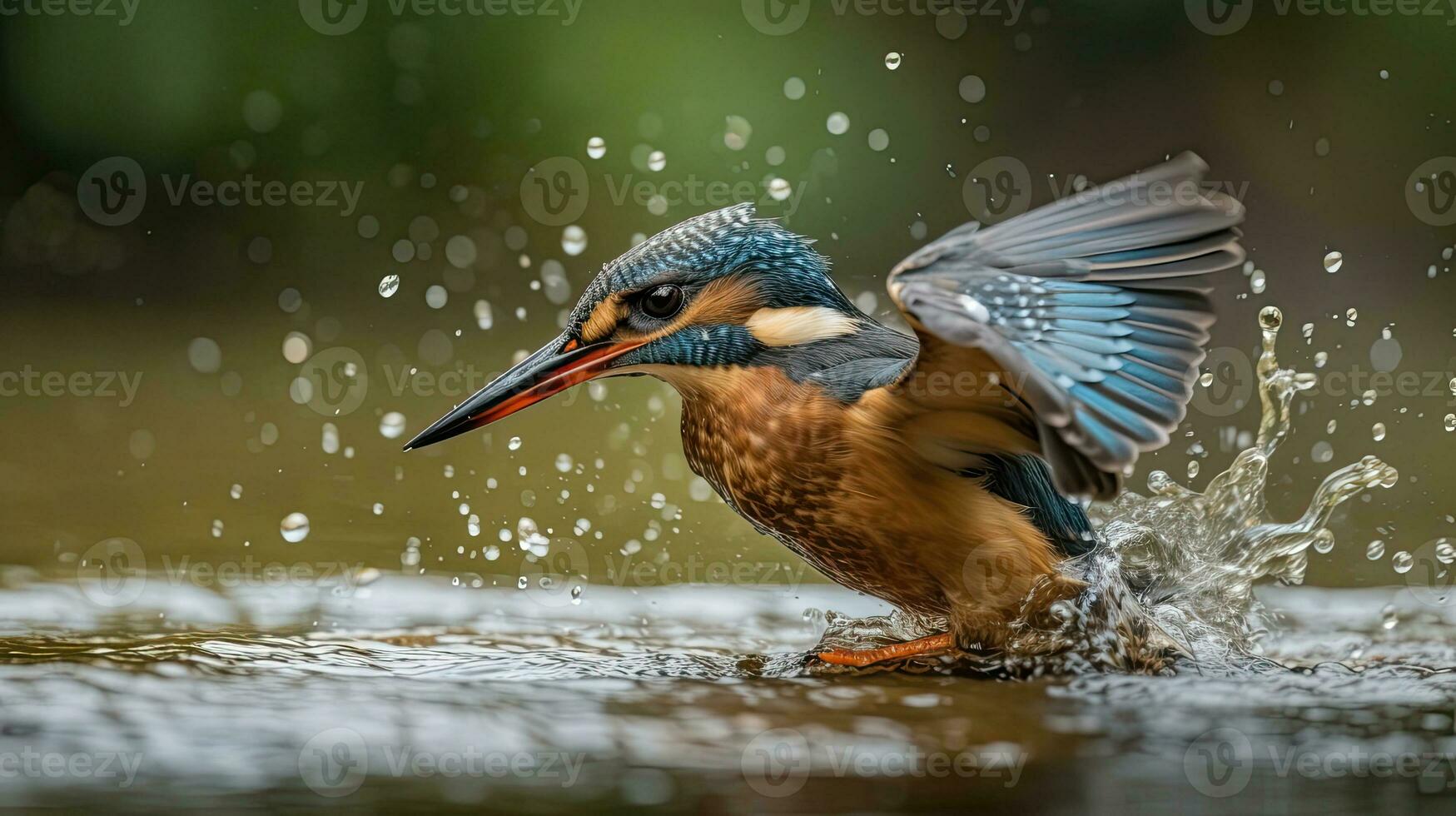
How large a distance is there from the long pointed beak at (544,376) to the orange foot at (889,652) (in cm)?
57

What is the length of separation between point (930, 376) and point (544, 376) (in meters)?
0.67

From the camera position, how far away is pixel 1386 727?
1802 mm

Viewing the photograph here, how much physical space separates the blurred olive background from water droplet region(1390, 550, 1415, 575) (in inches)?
83.1

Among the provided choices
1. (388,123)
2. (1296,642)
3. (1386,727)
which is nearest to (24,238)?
(388,123)

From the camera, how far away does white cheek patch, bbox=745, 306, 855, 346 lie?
228 cm

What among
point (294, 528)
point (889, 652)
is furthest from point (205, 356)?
point (889, 652)

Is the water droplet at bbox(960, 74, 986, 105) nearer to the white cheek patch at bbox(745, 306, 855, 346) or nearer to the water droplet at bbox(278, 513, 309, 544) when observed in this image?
the water droplet at bbox(278, 513, 309, 544)

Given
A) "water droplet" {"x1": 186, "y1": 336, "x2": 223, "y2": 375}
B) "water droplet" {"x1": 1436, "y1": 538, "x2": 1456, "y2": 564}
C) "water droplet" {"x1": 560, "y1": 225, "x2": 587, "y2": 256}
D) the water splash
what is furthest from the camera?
"water droplet" {"x1": 560, "y1": 225, "x2": 587, "y2": 256}

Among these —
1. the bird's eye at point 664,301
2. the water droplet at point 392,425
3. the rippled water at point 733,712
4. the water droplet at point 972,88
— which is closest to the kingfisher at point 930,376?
the bird's eye at point 664,301

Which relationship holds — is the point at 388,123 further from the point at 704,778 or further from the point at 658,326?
the point at 704,778

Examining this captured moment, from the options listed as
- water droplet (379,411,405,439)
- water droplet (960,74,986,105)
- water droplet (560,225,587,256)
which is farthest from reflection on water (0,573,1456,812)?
water droplet (960,74,986,105)

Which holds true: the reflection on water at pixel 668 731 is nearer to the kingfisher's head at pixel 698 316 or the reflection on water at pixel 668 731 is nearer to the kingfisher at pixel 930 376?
the kingfisher at pixel 930 376

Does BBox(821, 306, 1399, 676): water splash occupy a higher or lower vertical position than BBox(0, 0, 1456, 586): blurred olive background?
lower

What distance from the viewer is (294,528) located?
11.5 feet
